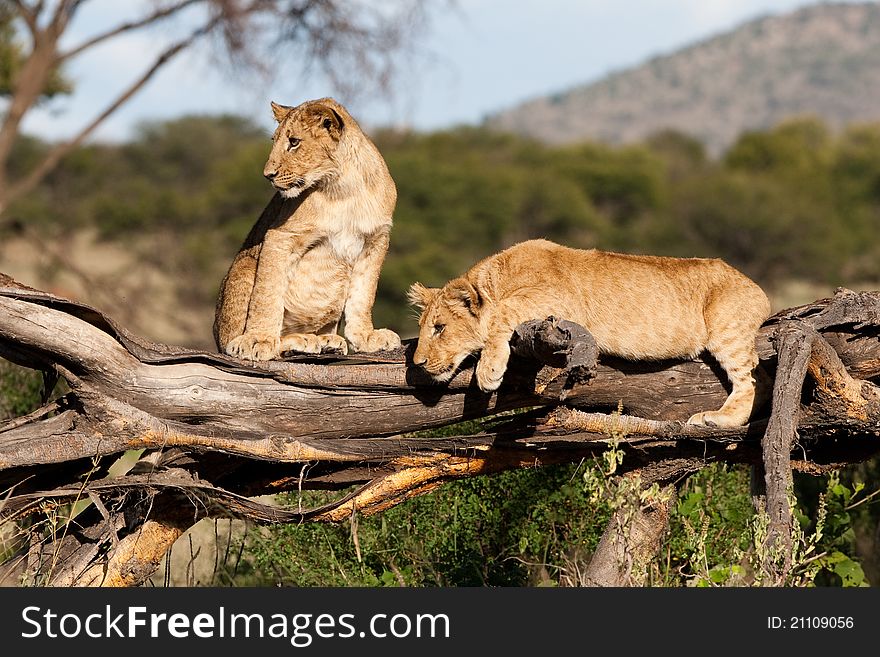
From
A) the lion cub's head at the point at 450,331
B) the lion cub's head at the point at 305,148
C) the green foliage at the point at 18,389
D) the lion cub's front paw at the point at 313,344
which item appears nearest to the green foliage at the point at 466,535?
the lion cub's front paw at the point at 313,344

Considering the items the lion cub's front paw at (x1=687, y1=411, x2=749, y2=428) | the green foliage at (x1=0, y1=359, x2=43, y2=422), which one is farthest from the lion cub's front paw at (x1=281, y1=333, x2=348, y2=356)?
the green foliage at (x1=0, y1=359, x2=43, y2=422)

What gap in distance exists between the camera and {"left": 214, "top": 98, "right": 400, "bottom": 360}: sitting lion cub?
5.66m

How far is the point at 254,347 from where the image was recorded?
5441mm

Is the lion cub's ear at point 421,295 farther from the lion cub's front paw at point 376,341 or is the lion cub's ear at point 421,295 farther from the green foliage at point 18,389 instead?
the green foliage at point 18,389

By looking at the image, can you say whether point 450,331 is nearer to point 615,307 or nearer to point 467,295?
point 467,295

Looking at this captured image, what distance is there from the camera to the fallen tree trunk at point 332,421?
469 centimetres

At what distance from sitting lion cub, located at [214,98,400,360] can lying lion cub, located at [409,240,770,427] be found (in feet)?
2.06

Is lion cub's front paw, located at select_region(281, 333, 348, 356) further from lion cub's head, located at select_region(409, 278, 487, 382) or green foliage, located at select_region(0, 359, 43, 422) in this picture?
green foliage, located at select_region(0, 359, 43, 422)

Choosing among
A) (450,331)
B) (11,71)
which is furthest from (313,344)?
(11,71)

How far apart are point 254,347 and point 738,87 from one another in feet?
469

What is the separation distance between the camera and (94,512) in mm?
5184

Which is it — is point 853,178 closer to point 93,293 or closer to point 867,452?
point 93,293
